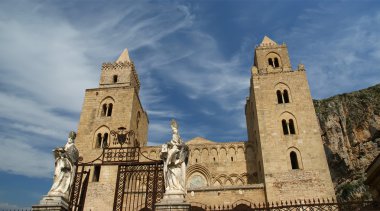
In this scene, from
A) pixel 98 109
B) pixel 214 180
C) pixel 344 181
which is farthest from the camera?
pixel 344 181

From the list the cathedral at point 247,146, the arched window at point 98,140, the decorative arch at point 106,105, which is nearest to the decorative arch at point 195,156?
the cathedral at point 247,146

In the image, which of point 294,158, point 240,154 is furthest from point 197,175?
point 294,158

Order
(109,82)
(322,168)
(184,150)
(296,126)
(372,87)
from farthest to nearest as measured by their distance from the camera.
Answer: (372,87) → (109,82) → (296,126) → (322,168) → (184,150)

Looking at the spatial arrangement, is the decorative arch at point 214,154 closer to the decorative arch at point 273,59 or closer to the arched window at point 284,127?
the arched window at point 284,127

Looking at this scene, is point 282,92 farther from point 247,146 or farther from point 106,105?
point 106,105

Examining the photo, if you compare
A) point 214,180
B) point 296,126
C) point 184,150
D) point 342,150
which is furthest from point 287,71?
point 184,150

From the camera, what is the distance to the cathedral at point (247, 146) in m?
20.8

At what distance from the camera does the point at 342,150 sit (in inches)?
1422

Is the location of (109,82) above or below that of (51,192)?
above

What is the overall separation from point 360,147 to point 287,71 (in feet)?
55.5

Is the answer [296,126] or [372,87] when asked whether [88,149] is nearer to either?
[296,126]

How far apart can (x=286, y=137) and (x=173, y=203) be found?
17413 millimetres

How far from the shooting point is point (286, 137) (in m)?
22.8

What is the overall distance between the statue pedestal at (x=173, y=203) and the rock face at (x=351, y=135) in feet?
100
